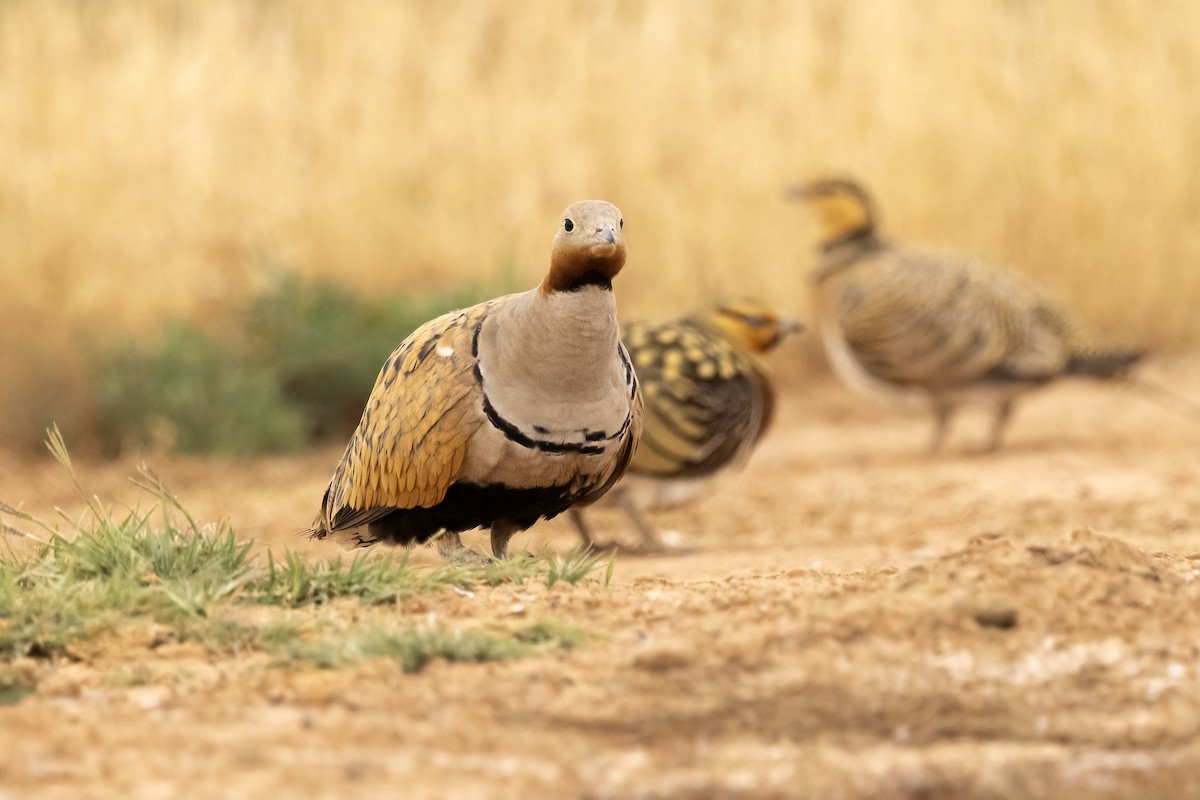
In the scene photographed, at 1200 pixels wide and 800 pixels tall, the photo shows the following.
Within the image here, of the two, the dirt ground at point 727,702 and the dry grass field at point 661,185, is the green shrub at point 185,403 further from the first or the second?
the dirt ground at point 727,702

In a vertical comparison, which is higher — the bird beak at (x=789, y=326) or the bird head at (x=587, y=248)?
the bird head at (x=587, y=248)

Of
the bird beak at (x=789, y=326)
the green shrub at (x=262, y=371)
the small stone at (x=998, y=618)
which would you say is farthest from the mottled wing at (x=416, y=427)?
the green shrub at (x=262, y=371)

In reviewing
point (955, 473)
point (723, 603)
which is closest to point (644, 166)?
point (955, 473)

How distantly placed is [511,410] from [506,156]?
Result: 768 centimetres

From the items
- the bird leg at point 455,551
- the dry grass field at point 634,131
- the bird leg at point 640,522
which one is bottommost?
the bird leg at point 640,522

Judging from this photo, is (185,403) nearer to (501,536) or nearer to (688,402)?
(688,402)

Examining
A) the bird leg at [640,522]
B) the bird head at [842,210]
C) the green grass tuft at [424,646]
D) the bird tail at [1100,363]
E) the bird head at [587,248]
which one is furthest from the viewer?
the bird head at [842,210]

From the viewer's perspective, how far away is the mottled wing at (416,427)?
4.31m

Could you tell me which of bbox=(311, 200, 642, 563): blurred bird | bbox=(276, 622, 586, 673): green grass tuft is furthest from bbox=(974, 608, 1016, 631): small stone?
bbox=(311, 200, 642, 563): blurred bird

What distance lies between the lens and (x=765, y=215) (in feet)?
39.3

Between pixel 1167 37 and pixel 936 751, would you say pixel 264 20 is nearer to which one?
pixel 1167 37

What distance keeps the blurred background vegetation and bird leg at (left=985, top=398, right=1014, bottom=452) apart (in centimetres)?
236

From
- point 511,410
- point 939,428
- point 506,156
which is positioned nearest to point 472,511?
point 511,410

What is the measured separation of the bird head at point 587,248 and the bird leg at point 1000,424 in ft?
20.5
